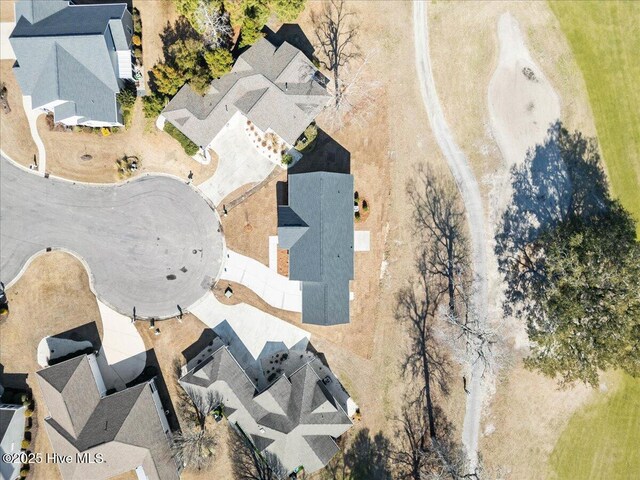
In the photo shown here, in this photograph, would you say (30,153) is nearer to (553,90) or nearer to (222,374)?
(222,374)

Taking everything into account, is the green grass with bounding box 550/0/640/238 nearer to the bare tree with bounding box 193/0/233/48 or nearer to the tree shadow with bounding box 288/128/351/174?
the tree shadow with bounding box 288/128/351/174

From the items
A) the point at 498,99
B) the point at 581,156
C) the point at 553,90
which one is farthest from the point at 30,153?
the point at 581,156

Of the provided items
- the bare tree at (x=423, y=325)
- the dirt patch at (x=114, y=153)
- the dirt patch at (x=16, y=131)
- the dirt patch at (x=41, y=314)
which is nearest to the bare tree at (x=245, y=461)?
the bare tree at (x=423, y=325)

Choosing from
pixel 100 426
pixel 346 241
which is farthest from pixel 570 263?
pixel 100 426

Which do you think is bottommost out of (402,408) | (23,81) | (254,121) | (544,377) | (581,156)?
(402,408)

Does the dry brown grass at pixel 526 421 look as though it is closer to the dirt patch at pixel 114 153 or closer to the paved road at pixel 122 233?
the paved road at pixel 122 233

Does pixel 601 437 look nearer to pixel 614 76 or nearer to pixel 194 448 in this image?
pixel 614 76
